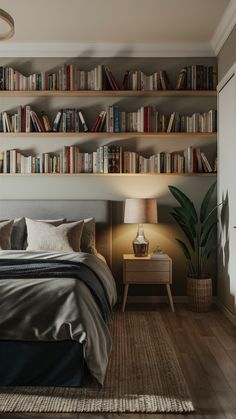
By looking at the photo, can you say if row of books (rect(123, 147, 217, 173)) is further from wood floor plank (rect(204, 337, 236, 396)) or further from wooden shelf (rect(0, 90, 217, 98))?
wood floor plank (rect(204, 337, 236, 396))

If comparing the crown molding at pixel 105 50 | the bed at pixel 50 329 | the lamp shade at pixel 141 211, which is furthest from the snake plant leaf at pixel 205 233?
the crown molding at pixel 105 50

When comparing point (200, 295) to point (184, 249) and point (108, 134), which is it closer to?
point (184, 249)

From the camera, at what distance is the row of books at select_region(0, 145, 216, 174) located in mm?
5031

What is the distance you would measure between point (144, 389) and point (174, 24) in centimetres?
335

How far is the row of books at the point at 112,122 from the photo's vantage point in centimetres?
503

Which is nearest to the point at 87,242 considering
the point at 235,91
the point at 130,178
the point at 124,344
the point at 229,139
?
the point at 130,178

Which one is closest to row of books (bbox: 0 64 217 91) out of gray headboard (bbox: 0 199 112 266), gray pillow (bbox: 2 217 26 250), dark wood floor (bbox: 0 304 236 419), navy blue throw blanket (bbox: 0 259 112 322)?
gray headboard (bbox: 0 199 112 266)

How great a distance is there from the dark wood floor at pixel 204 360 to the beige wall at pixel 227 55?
7.88 ft

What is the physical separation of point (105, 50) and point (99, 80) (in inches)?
A: 13.5

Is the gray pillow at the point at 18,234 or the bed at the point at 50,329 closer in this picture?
the bed at the point at 50,329

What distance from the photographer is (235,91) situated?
4188 millimetres

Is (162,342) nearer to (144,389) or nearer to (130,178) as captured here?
(144,389)

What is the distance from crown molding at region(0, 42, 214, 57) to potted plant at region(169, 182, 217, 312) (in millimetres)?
1469

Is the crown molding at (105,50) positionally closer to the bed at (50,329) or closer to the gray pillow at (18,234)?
Result: the gray pillow at (18,234)
